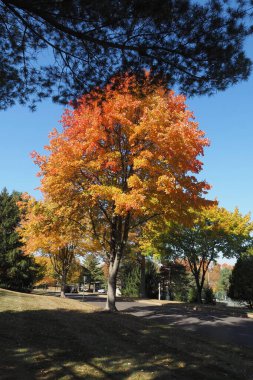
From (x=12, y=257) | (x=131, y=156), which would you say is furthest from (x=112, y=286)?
(x=12, y=257)

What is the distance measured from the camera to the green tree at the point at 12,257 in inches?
1163

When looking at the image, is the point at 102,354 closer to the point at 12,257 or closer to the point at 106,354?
the point at 106,354

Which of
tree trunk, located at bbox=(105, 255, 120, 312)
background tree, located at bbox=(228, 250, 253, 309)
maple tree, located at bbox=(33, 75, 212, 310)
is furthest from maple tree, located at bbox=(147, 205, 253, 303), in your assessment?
maple tree, located at bbox=(33, 75, 212, 310)

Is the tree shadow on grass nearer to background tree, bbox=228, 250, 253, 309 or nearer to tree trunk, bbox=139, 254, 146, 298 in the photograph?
background tree, bbox=228, 250, 253, 309

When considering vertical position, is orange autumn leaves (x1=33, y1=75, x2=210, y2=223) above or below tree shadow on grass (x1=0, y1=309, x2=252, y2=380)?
above

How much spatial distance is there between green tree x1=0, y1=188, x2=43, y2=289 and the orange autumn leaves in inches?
679

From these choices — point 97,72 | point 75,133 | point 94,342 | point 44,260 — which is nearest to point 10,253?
point 44,260

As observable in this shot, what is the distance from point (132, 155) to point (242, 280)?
1835 cm

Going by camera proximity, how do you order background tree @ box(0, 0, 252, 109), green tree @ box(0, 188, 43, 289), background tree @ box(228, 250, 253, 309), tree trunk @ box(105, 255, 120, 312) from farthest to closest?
green tree @ box(0, 188, 43, 289)
background tree @ box(228, 250, 253, 309)
tree trunk @ box(105, 255, 120, 312)
background tree @ box(0, 0, 252, 109)

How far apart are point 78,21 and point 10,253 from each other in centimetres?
2725

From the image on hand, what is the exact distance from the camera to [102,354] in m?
6.89

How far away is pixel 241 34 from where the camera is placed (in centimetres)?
596

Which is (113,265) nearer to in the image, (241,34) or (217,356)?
(217,356)

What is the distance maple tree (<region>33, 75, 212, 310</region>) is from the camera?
12844mm
